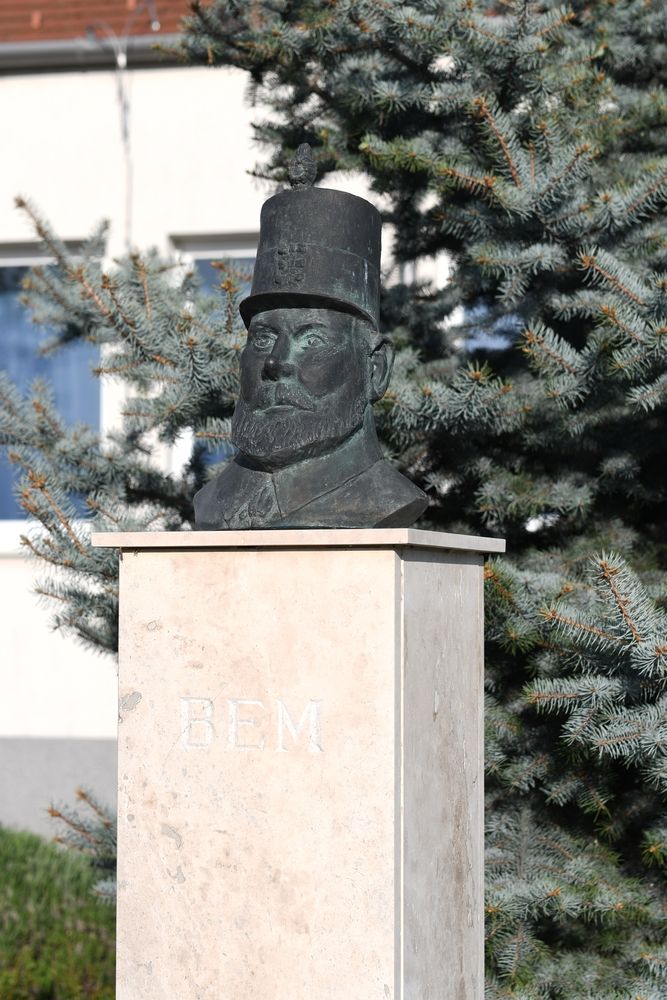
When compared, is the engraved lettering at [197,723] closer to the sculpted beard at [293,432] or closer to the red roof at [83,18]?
the sculpted beard at [293,432]

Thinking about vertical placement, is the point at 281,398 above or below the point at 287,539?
above

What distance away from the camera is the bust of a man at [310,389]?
9.96ft

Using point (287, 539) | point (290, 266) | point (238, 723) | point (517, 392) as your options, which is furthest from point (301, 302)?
point (517, 392)

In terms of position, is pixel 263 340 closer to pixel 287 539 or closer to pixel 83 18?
pixel 287 539

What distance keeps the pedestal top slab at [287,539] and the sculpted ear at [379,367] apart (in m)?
0.47

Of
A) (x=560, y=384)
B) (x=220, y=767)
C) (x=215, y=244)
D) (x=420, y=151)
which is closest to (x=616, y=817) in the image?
(x=560, y=384)

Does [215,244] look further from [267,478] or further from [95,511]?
[267,478]

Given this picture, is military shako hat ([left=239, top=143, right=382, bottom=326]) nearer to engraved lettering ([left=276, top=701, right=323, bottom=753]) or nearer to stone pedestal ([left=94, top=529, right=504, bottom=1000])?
stone pedestal ([left=94, top=529, right=504, bottom=1000])

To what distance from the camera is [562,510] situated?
4195 mm

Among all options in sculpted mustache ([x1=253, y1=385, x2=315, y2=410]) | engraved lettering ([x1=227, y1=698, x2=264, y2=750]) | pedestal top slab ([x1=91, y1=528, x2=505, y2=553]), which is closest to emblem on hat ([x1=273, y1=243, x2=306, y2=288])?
sculpted mustache ([x1=253, y1=385, x2=315, y2=410])

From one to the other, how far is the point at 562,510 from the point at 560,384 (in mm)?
581

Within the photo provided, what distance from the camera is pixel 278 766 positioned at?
2.79m

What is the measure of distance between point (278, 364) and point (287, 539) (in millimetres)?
497

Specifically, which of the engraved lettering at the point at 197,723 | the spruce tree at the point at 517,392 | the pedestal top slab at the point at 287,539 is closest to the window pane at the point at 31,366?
the spruce tree at the point at 517,392
